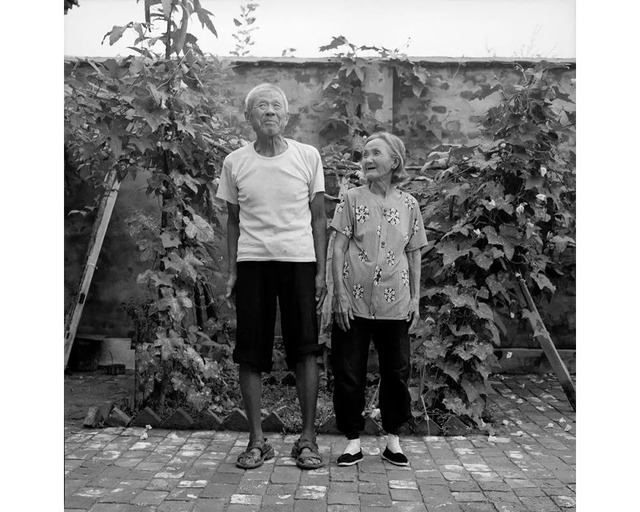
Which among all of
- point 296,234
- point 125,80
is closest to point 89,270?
point 125,80

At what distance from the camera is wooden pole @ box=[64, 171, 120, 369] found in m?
4.95

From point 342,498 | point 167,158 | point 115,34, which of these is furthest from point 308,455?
point 115,34

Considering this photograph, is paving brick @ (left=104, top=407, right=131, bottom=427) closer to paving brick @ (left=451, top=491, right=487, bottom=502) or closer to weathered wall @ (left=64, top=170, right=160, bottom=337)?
weathered wall @ (left=64, top=170, right=160, bottom=337)

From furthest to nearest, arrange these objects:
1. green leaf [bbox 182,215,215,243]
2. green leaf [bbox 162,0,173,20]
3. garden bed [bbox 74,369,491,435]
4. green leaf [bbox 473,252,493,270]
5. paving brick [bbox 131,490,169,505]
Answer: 1. green leaf [bbox 182,215,215,243]
2. green leaf [bbox 473,252,493,270]
3. garden bed [bbox 74,369,491,435]
4. green leaf [bbox 162,0,173,20]
5. paving brick [bbox 131,490,169,505]

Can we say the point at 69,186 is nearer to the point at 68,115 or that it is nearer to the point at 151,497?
the point at 68,115

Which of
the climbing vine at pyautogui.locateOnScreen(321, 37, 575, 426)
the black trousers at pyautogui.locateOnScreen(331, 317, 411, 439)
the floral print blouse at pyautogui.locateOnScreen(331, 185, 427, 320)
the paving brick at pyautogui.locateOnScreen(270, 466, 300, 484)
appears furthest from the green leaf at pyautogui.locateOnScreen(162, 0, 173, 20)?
the paving brick at pyautogui.locateOnScreen(270, 466, 300, 484)

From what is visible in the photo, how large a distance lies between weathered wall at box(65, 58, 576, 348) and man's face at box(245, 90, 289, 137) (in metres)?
2.15

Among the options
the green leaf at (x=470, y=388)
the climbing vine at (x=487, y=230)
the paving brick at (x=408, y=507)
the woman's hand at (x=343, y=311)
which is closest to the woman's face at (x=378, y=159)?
the woman's hand at (x=343, y=311)

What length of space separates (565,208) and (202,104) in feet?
7.48

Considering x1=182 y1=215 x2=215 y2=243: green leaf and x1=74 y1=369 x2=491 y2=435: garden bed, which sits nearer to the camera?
x1=74 y1=369 x2=491 y2=435: garden bed

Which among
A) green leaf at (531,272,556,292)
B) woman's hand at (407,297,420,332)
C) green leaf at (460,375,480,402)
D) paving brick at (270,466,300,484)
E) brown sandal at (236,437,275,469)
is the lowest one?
paving brick at (270,466,300,484)

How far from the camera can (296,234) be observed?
137 inches

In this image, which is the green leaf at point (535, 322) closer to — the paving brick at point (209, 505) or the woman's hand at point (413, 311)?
the woman's hand at point (413, 311)

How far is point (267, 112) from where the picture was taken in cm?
342
